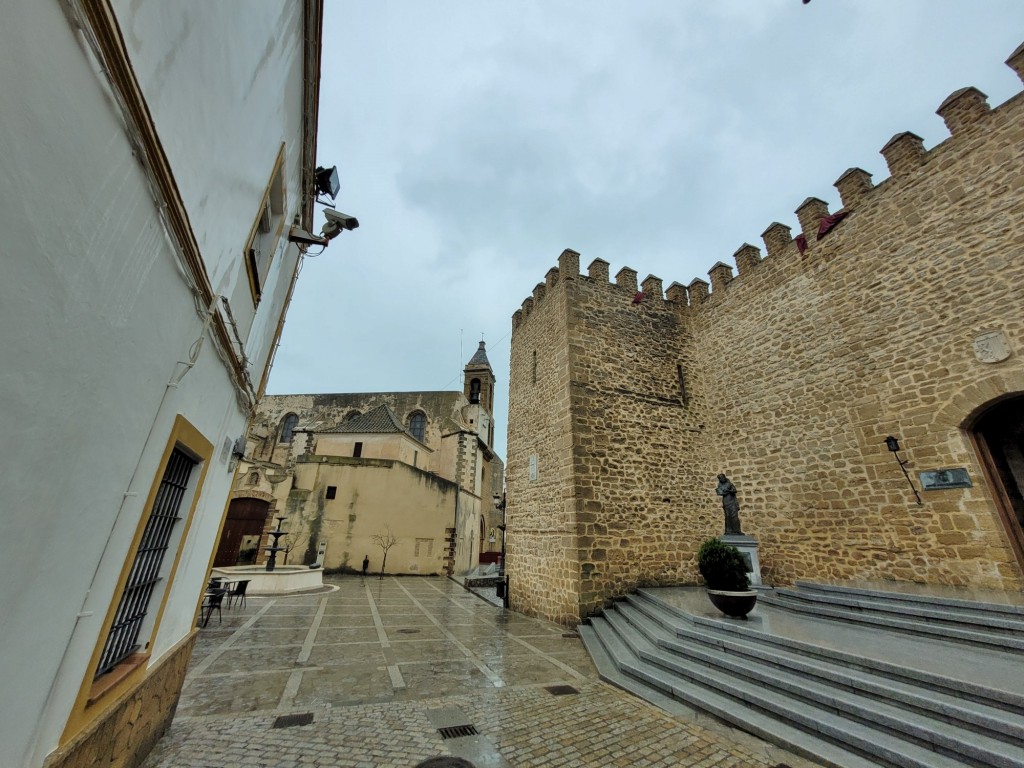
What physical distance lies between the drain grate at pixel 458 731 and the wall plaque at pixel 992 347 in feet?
27.6

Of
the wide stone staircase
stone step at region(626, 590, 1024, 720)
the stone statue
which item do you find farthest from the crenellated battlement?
stone step at region(626, 590, 1024, 720)

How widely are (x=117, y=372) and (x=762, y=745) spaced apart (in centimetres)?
547

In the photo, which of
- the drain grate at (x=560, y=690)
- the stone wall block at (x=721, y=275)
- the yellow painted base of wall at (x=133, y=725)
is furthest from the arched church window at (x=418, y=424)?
the yellow painted base of wall at (x=133, y=725)

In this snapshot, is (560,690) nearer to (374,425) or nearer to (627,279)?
(627,279)

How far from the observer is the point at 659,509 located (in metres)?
9.42

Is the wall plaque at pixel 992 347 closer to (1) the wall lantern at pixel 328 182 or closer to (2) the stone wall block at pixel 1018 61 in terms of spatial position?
(2) the stone wall block at pixel 1018 61

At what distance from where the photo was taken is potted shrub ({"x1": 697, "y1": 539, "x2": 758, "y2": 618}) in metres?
5.70

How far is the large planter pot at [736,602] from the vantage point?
568 centimetres

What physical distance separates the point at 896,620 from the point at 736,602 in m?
1.81

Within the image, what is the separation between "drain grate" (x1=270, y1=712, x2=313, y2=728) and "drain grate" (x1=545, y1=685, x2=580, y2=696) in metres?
2.61

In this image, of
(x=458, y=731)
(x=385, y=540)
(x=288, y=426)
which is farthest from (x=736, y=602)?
(x=288, y=426)

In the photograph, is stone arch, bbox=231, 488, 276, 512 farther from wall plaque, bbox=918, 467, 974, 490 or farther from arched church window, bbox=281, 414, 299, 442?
wall plaque, bbox=918, 467, 974, 490

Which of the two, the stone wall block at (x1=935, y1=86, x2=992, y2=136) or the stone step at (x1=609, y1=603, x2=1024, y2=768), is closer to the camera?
the stone step at (x1=609, y1=603, x2=1024, y2=768)

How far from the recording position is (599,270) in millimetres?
11070
